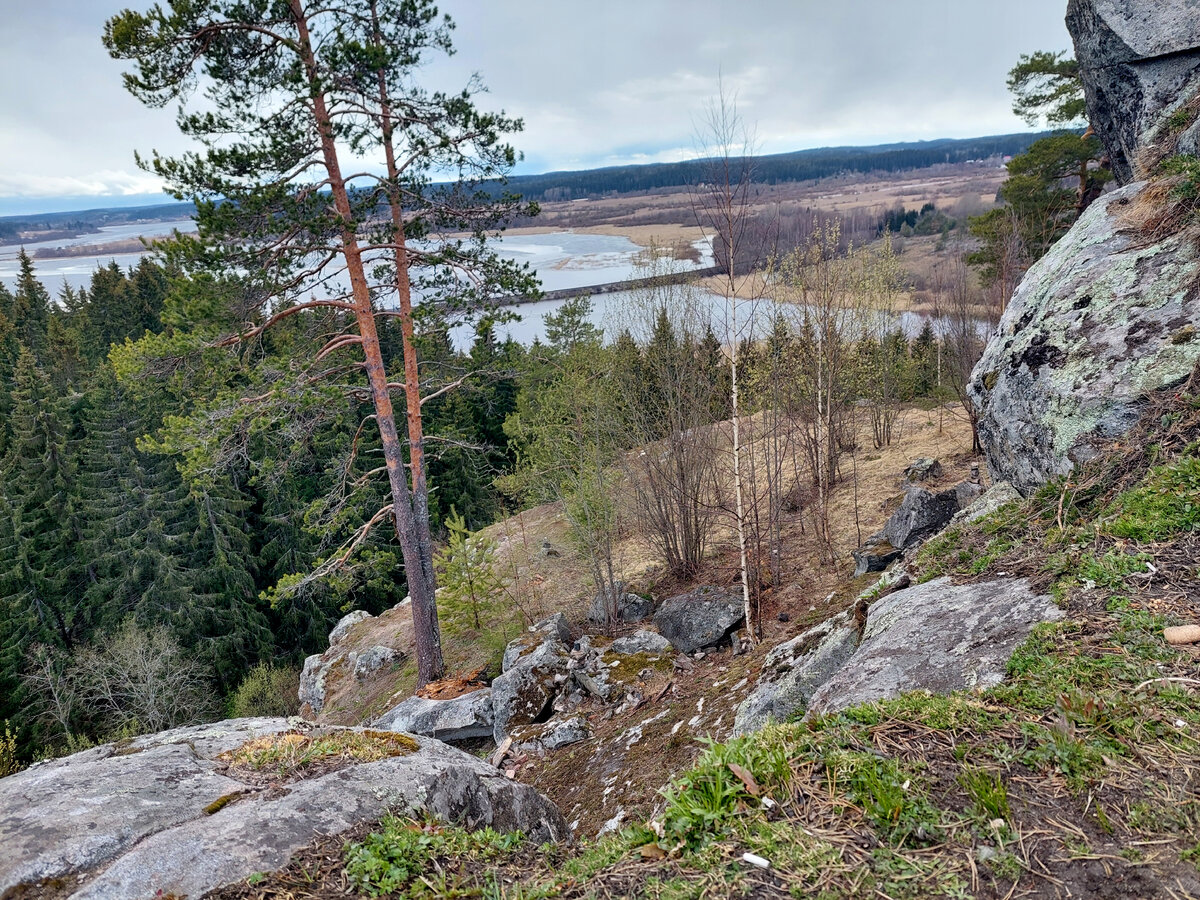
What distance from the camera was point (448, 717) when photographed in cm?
891

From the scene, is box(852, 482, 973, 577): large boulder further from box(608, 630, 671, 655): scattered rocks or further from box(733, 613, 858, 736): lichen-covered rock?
box(733, 613, 858, 736): lichen-covered rock

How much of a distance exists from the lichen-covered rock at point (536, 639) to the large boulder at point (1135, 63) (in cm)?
921

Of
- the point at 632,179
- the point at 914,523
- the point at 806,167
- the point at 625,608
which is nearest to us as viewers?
the point at 914,523

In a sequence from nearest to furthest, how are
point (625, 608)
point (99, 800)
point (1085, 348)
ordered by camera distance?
point (99, 800)
point (1085, 348)
point (625, 608)

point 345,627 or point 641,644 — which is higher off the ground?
point 641,644

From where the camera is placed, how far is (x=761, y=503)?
15922 millimetres

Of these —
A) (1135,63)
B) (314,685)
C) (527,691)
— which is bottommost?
(314,685)

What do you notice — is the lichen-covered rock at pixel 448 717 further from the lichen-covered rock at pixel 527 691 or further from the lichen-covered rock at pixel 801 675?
the lichen-covered rock at pixel 801 675

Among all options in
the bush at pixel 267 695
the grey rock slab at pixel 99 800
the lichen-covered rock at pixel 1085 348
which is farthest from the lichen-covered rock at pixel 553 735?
the bush at pixel 267 695

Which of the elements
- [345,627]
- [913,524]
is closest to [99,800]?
[913,524]

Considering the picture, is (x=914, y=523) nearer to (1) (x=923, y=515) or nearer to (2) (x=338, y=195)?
(1) (x=923, y=515)

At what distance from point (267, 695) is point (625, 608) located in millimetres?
14839

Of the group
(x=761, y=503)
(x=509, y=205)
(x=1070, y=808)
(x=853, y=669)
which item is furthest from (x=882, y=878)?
(x=761, y=503)

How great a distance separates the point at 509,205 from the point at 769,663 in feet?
23.8
